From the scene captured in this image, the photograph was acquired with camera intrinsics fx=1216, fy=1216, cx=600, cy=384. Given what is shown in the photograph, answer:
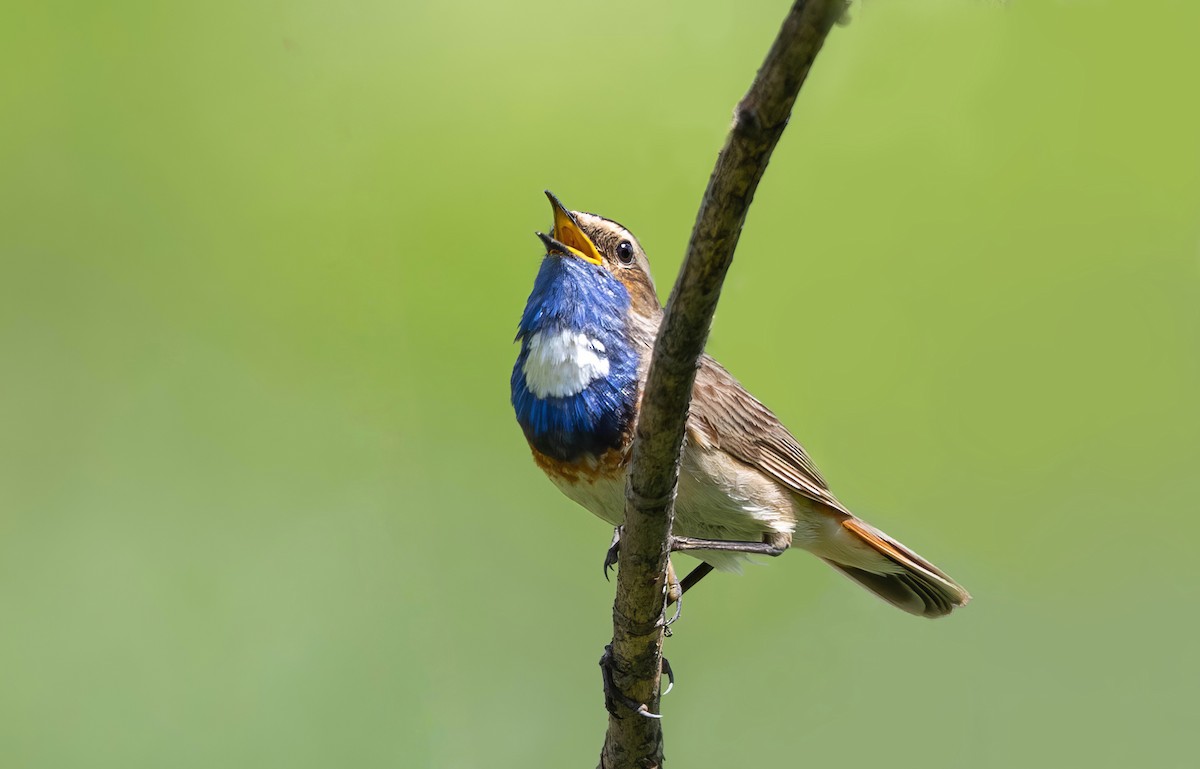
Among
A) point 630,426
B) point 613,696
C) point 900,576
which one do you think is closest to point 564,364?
point 630,426

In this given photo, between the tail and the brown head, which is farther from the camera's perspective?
the tail

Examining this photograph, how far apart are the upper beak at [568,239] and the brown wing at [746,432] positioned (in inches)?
25.2

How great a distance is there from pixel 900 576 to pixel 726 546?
1.26m

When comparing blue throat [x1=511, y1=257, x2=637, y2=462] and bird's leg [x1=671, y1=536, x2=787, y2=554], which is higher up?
blue throat [x1=511, y1=257, x2=637, y2=462]

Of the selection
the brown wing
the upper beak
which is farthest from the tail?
the upper beak

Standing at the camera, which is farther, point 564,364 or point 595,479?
point 564,364

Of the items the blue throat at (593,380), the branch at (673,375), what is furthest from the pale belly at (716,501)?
the branch at (673,375)

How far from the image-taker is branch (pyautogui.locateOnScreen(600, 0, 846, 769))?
229 centimetres

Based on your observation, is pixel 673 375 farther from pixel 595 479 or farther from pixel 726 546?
pixel 726 546

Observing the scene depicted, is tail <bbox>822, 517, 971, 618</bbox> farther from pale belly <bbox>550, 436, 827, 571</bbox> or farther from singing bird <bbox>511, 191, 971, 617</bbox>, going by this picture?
pale belly <bbox>550, 436, 827, 571</bbox>

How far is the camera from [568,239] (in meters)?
5.07

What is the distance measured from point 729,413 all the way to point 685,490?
1.19 feet

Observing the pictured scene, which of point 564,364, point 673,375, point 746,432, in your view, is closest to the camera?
point 673,375

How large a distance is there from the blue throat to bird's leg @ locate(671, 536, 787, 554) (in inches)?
17.0
